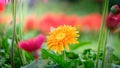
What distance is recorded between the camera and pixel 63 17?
2637 millimetres

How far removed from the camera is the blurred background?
2.28 metres

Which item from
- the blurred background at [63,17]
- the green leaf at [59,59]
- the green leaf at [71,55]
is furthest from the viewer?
the blurred background at [63,17]

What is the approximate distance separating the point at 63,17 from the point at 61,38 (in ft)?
5.28

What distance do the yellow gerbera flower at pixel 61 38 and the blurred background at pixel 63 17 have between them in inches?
7.6

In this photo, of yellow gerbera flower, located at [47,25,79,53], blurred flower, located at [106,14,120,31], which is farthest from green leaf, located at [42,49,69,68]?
blurred flower, located at [106,14,120,31]

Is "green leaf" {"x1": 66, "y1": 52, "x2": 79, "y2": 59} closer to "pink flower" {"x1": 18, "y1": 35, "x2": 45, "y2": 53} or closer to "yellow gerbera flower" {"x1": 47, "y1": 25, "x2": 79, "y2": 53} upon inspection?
"yellow gerbera flower" {"x1": 47, "y1": 25, "x2": 79, "y2": 53}

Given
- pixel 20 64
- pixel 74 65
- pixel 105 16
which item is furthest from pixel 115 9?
pixel 20 64

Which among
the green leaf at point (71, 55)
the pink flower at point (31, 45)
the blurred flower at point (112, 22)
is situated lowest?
the green leaf at point (71, 55)

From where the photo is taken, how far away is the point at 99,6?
4.34 m

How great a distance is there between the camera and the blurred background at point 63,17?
2.28m

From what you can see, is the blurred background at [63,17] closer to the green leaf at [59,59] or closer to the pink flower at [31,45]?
the green leaf at [59,59]

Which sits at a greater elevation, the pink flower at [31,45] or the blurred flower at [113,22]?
the blurred flower at [113,22]

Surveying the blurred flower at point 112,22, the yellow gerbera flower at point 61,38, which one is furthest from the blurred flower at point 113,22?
the yellow gerbera flower at point 61,38

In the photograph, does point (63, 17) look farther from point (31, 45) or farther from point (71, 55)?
point (31, 45)
